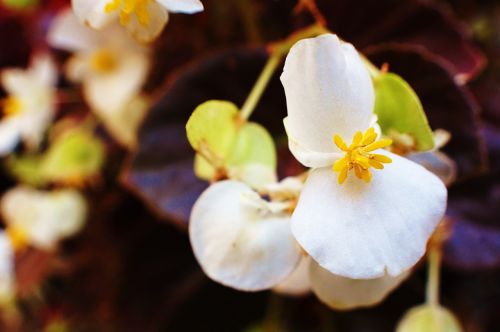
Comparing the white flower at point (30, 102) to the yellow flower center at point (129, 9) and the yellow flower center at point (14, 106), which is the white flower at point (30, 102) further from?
the yellow flower center at point (129, 9)

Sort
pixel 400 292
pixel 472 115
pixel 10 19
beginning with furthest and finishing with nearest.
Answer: pixel 10 19 → pixel 400 292 → pixel 472 115

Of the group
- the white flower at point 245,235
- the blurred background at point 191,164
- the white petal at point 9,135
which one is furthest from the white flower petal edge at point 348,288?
the white petal at point 9,135

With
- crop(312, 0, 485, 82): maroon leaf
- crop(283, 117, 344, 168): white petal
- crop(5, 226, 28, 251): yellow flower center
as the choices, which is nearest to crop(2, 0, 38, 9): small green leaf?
crop(5, 226, 28, 251): yellow flower center

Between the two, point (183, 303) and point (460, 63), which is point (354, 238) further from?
point (183, 303)

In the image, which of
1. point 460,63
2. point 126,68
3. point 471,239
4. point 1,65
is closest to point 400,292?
point 471,239

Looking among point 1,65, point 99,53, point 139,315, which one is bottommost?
point 139,315

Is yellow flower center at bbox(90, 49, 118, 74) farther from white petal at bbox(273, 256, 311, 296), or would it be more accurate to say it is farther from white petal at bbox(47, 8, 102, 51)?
white petal at bbox(273, 256, 311, 296)
